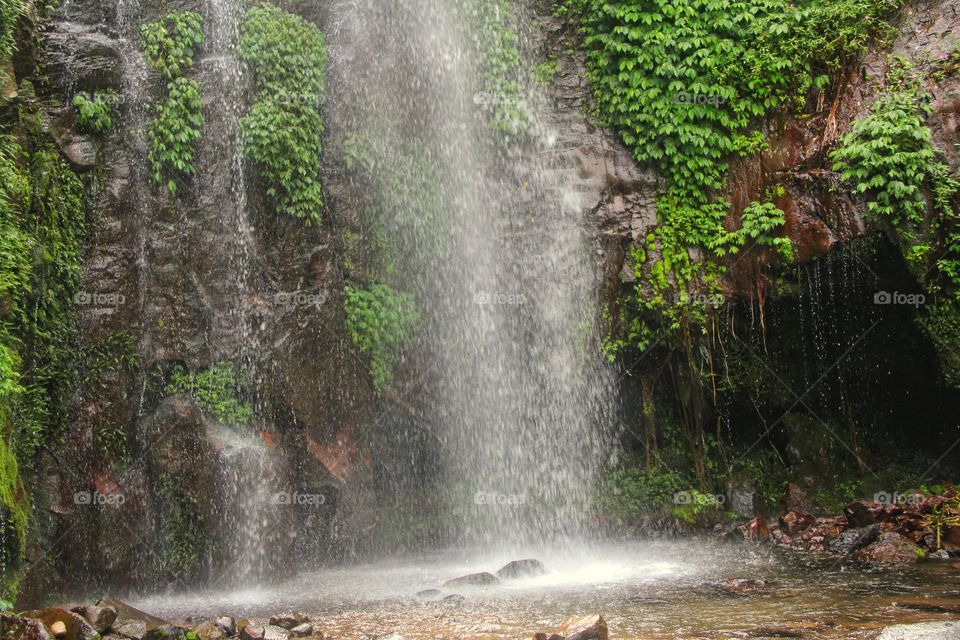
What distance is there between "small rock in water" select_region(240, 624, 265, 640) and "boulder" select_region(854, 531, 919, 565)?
6419 millimetres

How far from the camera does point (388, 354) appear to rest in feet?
36.1

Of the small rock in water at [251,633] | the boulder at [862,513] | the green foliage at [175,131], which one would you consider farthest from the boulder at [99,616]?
the boulder at [862,513]

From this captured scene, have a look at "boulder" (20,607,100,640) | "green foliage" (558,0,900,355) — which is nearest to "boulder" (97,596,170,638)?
"boulder" (20,607,100,640)

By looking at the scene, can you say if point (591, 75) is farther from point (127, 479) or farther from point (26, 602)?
point (26, 602)

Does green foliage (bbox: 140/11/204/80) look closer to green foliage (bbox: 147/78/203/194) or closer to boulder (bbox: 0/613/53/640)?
green foliage (bbox: 147/78/203/194)

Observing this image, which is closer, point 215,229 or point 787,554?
point 787,554

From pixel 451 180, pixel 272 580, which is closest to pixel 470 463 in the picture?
pixel 272 580

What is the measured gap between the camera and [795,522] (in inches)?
402

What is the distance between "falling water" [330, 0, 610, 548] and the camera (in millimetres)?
11023

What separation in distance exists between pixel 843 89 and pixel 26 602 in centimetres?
1173

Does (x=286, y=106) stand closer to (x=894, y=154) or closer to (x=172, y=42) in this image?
(x=172, y=42)

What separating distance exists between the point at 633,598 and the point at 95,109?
9.25m

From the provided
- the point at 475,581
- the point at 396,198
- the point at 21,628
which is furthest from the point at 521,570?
the point at 396,198

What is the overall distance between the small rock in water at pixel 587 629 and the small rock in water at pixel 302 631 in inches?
89.9
